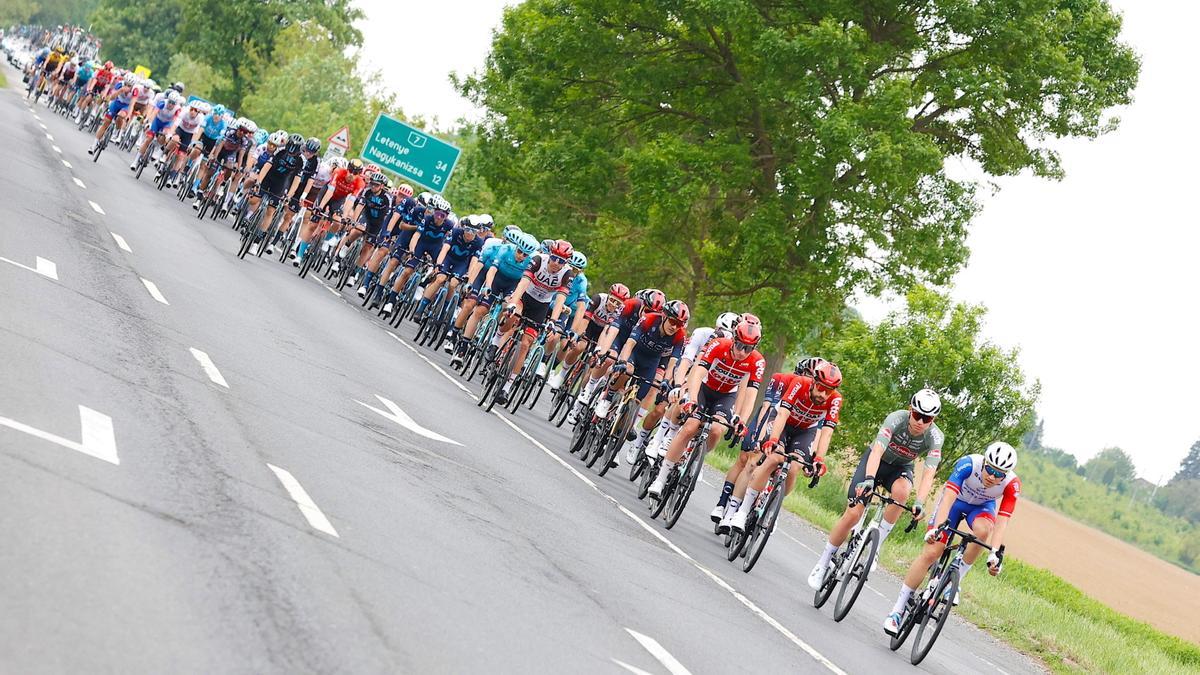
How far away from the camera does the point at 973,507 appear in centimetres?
1377

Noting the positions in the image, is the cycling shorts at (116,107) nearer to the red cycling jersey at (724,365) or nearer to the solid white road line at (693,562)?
the solid white road line at (693,562)

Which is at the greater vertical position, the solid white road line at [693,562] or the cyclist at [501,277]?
the cyclist at [501,277]

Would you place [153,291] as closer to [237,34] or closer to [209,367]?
[209,367]

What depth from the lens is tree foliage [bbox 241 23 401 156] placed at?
289ft

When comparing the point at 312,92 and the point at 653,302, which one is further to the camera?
the point at 312,92

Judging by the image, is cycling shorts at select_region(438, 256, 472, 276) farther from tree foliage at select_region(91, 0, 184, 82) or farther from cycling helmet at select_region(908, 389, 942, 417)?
tree foliage at select_region(91, 0, 184, 82)

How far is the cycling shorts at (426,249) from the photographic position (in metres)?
27.0

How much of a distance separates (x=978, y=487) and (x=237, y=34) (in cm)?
9389

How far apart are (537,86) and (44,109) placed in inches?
1125

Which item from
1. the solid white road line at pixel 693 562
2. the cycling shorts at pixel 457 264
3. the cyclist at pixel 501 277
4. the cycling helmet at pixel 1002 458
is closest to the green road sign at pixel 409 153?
the cycling shorts at pixel 457 264

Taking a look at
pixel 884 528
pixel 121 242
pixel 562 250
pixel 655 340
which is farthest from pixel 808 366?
pixel 121 242

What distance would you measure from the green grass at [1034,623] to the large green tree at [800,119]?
6196mm

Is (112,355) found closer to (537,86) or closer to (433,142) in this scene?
(537,86)

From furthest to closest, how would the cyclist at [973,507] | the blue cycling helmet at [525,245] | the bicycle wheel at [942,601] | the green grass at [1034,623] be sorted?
the blue cycling helmet at [525,245], the green grass at [1034,623], the cyclist at [973,507], the bicycle wheel at [942,601]
